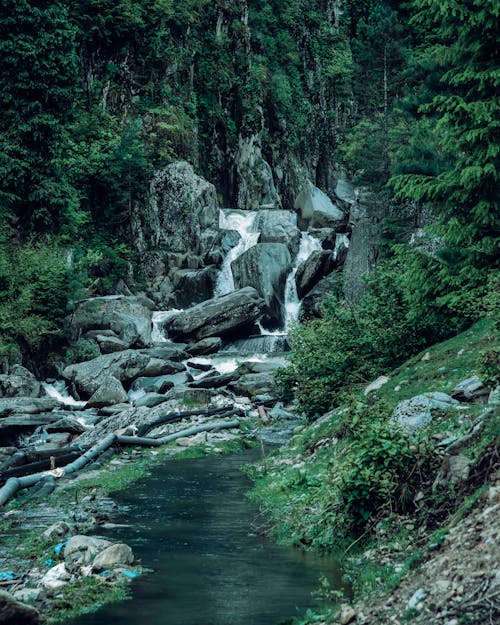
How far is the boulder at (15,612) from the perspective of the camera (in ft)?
19.9

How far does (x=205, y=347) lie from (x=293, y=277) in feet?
31.3

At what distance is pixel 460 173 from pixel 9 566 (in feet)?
38.3

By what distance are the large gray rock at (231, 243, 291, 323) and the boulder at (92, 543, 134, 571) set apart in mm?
31358

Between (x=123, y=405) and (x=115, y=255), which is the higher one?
(x=115, y=255)

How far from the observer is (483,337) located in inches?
537

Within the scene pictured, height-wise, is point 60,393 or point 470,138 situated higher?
point 470,138

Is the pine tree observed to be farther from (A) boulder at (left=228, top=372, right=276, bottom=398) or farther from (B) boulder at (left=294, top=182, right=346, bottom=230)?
(B) boulder at (left=294, top=182, right=346, bottom=230)

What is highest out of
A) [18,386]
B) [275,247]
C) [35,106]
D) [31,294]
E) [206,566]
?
[35,106]

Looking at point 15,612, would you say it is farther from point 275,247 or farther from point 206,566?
point 275,247

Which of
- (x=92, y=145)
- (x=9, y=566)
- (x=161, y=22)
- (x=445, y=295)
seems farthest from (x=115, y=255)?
(x=9, y=566)

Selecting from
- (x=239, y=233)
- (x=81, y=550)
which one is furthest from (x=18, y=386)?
(x=239, y=233)

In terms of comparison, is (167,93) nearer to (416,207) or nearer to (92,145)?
(92,145)

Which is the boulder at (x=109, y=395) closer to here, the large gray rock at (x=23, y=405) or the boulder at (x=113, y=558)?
the large gray rock at (x=23, y=405)

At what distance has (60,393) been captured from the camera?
2964 centimetres
